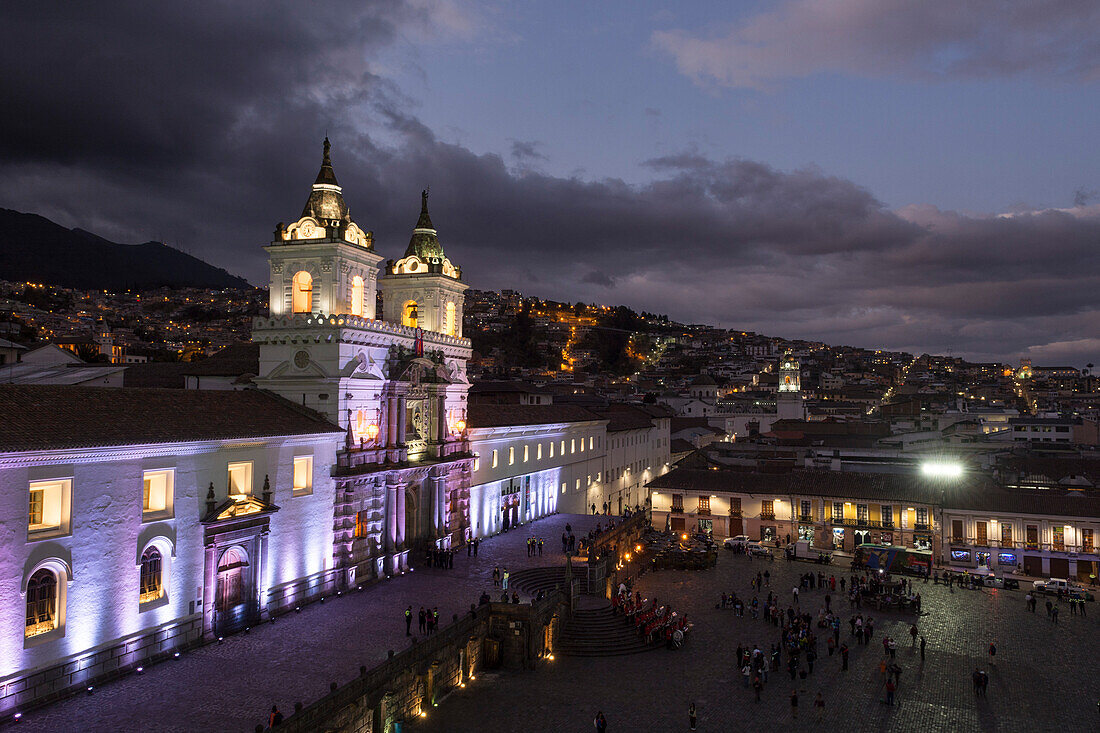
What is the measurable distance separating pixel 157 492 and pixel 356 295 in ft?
46.7

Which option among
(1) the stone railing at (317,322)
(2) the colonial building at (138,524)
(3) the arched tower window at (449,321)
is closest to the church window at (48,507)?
(2) the colonial building at (138,524)

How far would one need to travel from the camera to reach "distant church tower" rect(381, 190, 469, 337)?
1644 inches

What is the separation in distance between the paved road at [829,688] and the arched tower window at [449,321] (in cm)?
2105

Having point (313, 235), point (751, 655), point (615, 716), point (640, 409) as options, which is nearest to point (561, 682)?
point (615, 716)

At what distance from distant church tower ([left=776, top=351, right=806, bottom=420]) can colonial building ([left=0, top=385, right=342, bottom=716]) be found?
97.9m

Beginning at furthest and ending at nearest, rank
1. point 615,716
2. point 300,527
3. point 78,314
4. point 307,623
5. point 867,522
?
point 78,314, point 867,522, point 300,527, point 307,623, point 615,716

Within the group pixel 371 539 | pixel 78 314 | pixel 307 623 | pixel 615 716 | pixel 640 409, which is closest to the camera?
pixel 615 716

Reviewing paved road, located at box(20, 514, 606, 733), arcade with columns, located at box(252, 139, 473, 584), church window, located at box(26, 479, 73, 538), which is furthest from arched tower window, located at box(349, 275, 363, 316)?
church window, located at box(26, 479, 73, 538)

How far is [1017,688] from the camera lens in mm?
26906

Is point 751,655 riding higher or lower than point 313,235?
lower

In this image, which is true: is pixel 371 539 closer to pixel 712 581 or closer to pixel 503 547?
pixel 503 547

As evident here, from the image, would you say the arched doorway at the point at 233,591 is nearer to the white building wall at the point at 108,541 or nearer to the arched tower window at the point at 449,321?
the white building wall at the point at 108,541

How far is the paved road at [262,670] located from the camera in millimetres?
17875

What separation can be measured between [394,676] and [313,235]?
67.3 feet
